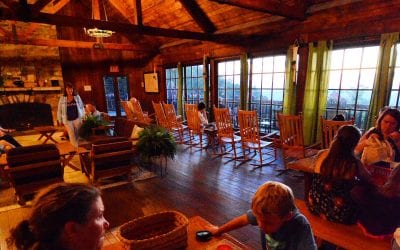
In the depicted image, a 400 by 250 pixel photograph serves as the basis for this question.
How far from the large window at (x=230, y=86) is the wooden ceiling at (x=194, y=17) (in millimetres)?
638

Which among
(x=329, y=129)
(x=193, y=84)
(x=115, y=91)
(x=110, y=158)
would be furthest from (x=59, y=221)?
(x=115, y=91)

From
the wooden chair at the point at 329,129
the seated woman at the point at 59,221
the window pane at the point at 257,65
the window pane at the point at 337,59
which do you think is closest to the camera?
the seated woman at the point at 59,221

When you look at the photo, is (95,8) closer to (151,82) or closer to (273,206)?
(151,82)

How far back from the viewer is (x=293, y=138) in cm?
343

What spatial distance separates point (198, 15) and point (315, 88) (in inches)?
133

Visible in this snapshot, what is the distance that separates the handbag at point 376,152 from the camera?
1952 mm

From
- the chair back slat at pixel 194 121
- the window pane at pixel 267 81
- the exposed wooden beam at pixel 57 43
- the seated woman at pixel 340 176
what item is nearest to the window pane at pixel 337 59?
the window pane at pixel 267 81

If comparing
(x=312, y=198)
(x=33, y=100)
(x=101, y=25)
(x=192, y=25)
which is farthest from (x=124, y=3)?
(x=312, y=198)

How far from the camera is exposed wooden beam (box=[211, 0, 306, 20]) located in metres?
3.44

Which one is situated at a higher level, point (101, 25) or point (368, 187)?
point (101, 25)

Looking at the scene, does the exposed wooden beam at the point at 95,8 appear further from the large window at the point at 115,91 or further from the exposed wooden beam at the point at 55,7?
the large window at the point at 115,91

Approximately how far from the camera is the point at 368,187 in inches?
57.7

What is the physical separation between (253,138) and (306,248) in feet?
9.93

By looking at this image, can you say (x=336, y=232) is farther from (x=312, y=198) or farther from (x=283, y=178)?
(x=283, y=178)
